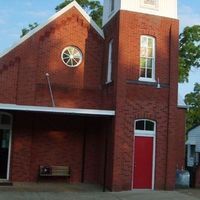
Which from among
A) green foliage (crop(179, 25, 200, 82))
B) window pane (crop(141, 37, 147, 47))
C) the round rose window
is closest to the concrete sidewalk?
the round rose window

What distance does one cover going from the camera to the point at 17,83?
22.2m

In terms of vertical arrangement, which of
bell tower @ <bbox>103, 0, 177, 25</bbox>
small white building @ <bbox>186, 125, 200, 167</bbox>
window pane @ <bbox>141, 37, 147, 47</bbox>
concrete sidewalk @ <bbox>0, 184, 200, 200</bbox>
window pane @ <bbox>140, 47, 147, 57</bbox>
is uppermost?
bell tower @ <bbox>103, 0, 177, 25</bbox>

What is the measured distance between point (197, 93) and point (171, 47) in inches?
1458

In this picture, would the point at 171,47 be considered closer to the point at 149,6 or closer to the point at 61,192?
the point at 149,6

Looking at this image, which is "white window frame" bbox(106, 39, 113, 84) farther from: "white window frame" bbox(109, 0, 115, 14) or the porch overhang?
the porch overhang

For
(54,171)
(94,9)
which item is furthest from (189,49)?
(54,171)

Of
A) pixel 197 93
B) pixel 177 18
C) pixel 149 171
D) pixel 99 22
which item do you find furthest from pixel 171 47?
pixel 197 93

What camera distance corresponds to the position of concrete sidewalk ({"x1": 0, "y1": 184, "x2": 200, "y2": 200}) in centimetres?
1822

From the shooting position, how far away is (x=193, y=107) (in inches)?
2149

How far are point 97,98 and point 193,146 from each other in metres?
23.7

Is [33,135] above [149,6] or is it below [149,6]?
below

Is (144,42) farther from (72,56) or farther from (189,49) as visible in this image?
(189,49)

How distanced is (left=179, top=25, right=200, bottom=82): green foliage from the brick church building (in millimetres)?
14265

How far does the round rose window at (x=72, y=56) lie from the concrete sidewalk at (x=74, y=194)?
5951 millimetres
